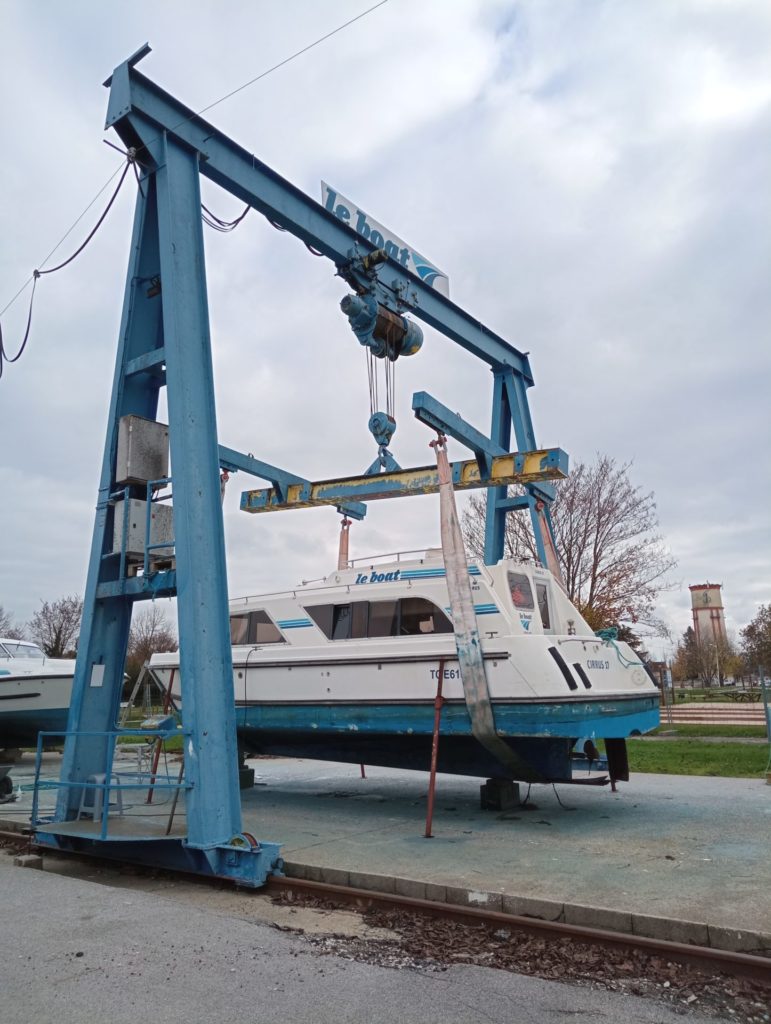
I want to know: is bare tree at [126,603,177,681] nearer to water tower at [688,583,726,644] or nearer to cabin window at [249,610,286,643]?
cabin window at [249,610,286,643]

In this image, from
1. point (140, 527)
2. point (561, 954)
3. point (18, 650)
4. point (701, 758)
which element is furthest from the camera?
point (18, 650)

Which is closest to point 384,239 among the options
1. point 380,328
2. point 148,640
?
point 380,328

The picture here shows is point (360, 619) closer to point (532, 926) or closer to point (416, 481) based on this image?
point (416, 481)

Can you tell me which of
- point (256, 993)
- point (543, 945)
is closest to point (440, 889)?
point (543, 945)

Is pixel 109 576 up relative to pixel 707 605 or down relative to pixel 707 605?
down

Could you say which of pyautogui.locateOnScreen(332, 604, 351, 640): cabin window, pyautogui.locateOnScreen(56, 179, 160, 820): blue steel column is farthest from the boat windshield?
pyautogui.locateOnScreen(332, 604, 351, 640): cabin window

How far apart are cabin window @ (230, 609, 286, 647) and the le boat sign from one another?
4.92 m

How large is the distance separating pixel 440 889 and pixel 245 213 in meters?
6.84

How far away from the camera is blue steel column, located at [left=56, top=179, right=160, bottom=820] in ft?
25.2

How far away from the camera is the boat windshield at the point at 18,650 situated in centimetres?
1613

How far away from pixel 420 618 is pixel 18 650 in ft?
35.9

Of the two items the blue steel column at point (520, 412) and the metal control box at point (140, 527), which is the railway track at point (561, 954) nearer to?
the metal control box at point (140, 527)

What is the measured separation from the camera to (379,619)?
9359 mm

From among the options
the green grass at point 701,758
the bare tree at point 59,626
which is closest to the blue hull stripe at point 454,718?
the green grass at point 701,758
